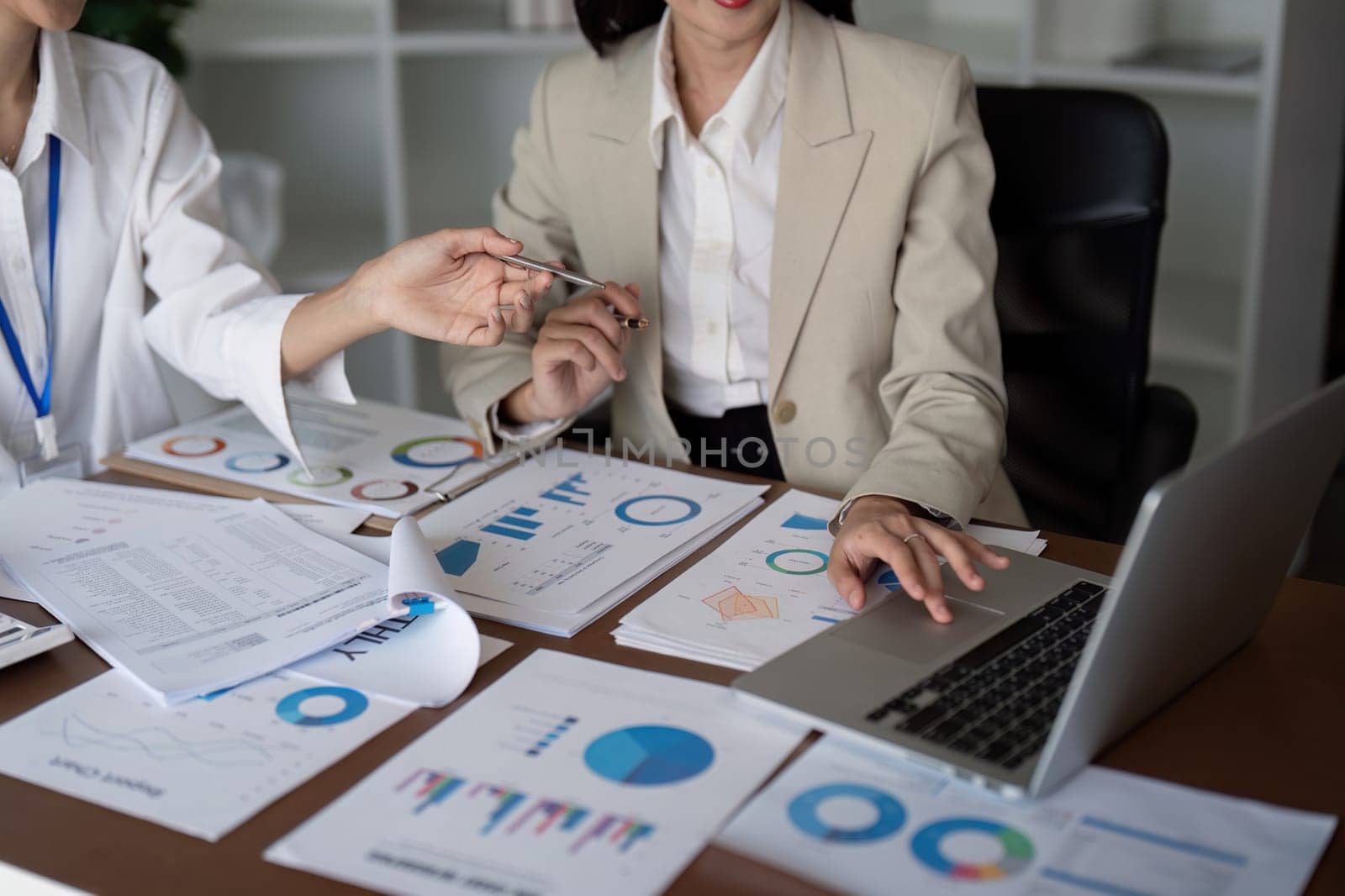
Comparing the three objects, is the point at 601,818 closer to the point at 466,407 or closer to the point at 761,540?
the point at 761,540

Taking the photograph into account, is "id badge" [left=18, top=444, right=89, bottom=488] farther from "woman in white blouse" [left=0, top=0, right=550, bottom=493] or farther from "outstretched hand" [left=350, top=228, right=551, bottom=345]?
"outstretched hand" [left=350, top=228, right=551, bottom=345]

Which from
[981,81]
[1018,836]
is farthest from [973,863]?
[981,81]

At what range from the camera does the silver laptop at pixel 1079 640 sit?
0.82m

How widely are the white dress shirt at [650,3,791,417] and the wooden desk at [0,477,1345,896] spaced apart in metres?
0.57

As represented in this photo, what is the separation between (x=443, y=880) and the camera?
31.5 inches

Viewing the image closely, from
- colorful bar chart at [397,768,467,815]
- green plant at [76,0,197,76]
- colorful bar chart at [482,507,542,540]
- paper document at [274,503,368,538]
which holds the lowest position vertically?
colorful bar chart at [397,768,467,815]

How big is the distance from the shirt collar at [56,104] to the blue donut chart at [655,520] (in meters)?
0.76

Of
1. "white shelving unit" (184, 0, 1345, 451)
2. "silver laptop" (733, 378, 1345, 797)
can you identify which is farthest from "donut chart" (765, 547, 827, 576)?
"white shelving unit" (184, 0, 1345, 451)

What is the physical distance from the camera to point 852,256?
1556 mm

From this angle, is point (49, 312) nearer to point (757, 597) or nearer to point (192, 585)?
point (192, 585)

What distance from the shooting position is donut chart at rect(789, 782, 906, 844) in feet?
2.72

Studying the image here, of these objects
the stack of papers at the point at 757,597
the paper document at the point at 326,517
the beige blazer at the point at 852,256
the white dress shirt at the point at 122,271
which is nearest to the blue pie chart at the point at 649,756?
the stack of papers at the point at 757,597

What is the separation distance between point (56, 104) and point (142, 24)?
1191 mm

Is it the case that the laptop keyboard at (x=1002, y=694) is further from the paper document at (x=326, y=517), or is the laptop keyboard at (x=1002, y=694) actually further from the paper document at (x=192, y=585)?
the paper document at (x=326, y=517)
